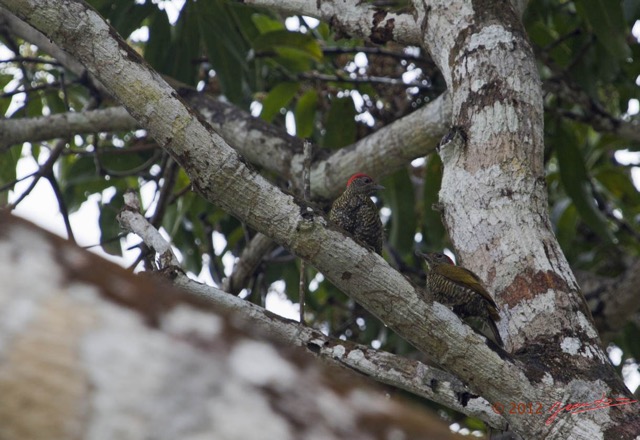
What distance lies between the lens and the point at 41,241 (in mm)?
941

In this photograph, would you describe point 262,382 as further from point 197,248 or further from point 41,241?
point 197,248

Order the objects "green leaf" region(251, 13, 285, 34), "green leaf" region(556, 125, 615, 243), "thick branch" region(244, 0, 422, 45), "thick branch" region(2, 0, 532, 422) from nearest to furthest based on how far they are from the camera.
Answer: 1. "thick branch" region(2, 0, 532, 422)
2. "thick branch" region(244, 0, 422, 45)
3. "green leaf" region(556, 125, 615, 243)
4. "green leaf" region(251, 13, 285, 34)

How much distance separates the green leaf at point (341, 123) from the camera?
5.21 m

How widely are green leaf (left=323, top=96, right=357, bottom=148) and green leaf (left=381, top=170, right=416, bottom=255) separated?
1.14ft

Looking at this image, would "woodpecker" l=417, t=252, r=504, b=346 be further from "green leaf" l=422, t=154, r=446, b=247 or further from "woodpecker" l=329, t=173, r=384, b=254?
"green leaf" l=422, t=154, r=446, b=247

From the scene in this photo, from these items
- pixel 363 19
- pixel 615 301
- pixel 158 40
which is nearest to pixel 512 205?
pixel 363 19

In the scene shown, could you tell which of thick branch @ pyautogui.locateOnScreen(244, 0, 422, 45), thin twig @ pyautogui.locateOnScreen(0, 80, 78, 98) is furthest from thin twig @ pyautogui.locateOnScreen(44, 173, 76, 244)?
thick branch @ pyautogui.locateOnScreen(244, 0, 422, 45)

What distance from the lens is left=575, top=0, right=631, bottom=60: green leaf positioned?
15.2 ft

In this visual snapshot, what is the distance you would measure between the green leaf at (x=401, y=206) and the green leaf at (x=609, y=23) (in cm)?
132

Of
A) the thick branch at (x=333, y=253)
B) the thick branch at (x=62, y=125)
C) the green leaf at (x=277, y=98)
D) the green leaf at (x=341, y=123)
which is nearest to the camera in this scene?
the thick branch at (x=333, y=253)

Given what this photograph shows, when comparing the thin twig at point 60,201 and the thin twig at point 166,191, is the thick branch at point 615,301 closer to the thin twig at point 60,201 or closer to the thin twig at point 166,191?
the thin twig at point 166,191

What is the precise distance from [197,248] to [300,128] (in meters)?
1.27

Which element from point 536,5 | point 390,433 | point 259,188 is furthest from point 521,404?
point 536,5

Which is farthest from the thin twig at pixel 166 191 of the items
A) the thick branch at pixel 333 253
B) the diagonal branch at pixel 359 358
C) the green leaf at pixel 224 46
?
the thick branch at pixel 333 253
